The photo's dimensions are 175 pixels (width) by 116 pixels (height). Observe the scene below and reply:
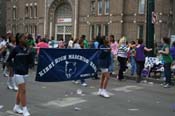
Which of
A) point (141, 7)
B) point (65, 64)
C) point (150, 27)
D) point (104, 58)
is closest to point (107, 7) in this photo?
point (141, 7)

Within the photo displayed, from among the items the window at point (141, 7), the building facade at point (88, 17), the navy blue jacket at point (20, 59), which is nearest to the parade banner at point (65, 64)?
A: the navy blue jacket at point (20, 59)

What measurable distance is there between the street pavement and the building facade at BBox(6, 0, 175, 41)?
90.2 feet

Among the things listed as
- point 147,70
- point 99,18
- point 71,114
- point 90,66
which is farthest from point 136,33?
point 71,114

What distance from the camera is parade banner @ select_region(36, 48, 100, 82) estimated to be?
10.5 meters

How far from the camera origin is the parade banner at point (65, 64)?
34.6 feet

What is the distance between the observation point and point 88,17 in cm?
4978

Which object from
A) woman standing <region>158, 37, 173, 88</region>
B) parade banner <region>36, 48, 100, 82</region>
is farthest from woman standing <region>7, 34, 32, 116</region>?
woman standing <region>158, 37, 173, 88</region>

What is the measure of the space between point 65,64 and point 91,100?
137 cm

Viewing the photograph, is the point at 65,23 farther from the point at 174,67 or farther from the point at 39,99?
the point at 39,99

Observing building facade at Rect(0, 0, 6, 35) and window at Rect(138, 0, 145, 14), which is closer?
window at Rect(138, 0, 145, 14)

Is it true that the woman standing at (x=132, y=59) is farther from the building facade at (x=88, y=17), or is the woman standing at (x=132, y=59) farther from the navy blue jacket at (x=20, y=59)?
the building facade at (x=88, y=17)

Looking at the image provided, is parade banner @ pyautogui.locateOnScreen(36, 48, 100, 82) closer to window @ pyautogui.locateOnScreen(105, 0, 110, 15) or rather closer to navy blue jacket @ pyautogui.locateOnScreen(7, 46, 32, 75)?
navy blue jacket @ pyautogui.locateOnScreen(7, 46, 32, 75)

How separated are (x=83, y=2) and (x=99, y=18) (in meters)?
3.59

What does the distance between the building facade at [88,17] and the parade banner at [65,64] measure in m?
29.4
